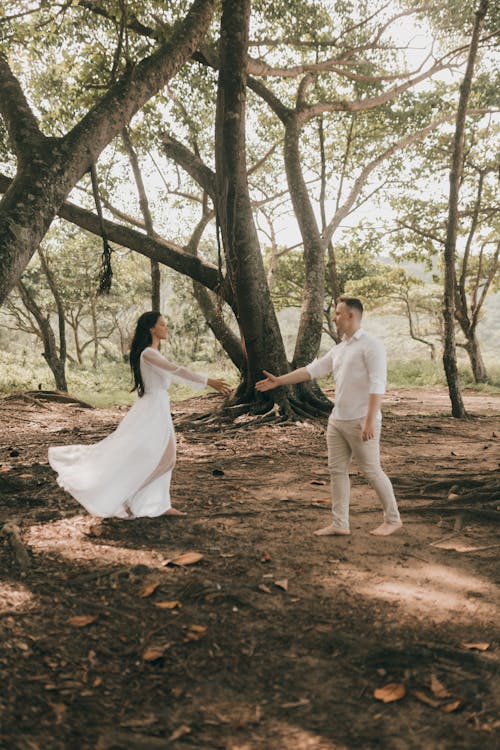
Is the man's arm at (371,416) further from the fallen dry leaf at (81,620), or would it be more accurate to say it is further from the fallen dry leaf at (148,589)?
the fallen dry leaf at (81,620)

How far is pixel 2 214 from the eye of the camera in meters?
5.30

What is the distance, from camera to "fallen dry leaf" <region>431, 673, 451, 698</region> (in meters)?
2.49

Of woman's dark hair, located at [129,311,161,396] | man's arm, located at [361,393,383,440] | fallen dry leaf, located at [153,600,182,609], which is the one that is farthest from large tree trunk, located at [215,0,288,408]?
fallen dry leaf, located at [153,600,182,609]

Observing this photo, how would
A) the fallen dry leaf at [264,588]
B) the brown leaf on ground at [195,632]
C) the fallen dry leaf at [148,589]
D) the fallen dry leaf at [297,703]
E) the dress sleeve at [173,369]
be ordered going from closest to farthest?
1. the fallen dry leaf at [297,703]
2. the brown leaf on ground at [195,632]
3. the fallen dry leaf at [148,589]
4. the fallen dry leaf at [264,588]
5. the dress sleeve at [173,369]

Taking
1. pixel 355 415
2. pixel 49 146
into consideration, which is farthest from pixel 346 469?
pixel 49 146

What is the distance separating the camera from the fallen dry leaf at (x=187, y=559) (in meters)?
3.86

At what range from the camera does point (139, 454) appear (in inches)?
193

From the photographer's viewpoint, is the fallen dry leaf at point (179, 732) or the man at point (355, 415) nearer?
the fallen dry leaf at point (179, 732)

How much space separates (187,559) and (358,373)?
73.9 inches

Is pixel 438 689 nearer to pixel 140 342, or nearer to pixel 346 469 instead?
pixel 346 469

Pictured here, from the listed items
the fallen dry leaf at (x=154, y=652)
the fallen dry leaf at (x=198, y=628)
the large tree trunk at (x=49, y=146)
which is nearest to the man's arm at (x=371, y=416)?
the fallen dry leaf at (x=198, y=628)

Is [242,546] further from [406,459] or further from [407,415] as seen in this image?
[407,415]

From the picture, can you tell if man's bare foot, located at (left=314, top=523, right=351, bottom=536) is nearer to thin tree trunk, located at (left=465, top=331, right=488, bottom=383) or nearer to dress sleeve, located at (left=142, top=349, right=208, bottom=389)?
dress sleeve, located at (left=142, top=349, right=208, bottom=389)

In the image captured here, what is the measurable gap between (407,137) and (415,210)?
470 cm
